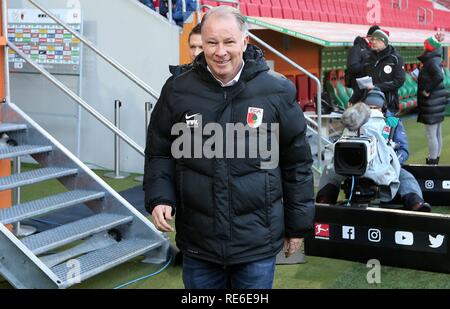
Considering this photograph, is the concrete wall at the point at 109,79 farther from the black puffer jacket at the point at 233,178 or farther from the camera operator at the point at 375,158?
the black puffer jacket at the point at 233,178

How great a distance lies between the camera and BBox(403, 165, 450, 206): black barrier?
22.1 ft

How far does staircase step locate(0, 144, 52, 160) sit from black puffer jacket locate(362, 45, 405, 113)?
3893 millimetres

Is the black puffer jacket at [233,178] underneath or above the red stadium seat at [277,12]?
underneath

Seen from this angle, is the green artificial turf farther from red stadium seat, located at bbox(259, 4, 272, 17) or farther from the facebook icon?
red stadium seat, located at bbox(259, 4, 272, 17)

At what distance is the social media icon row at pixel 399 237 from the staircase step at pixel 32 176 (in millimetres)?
2050

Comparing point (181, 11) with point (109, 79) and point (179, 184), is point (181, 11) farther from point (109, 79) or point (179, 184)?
point (179, 184)

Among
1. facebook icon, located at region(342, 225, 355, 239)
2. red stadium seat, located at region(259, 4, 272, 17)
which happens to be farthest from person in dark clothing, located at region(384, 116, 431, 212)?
red stadium seat, located at region(259, 4, 272, 17)

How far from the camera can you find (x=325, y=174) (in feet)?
18.5

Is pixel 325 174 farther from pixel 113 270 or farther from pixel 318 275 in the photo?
pixel 113 270

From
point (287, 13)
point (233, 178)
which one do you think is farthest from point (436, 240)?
point (287, 13)

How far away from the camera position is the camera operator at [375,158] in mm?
5109

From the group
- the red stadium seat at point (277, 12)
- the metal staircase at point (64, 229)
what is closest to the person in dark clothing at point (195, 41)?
the metal staircase at point (64, 229)

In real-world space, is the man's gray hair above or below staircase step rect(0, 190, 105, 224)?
above
